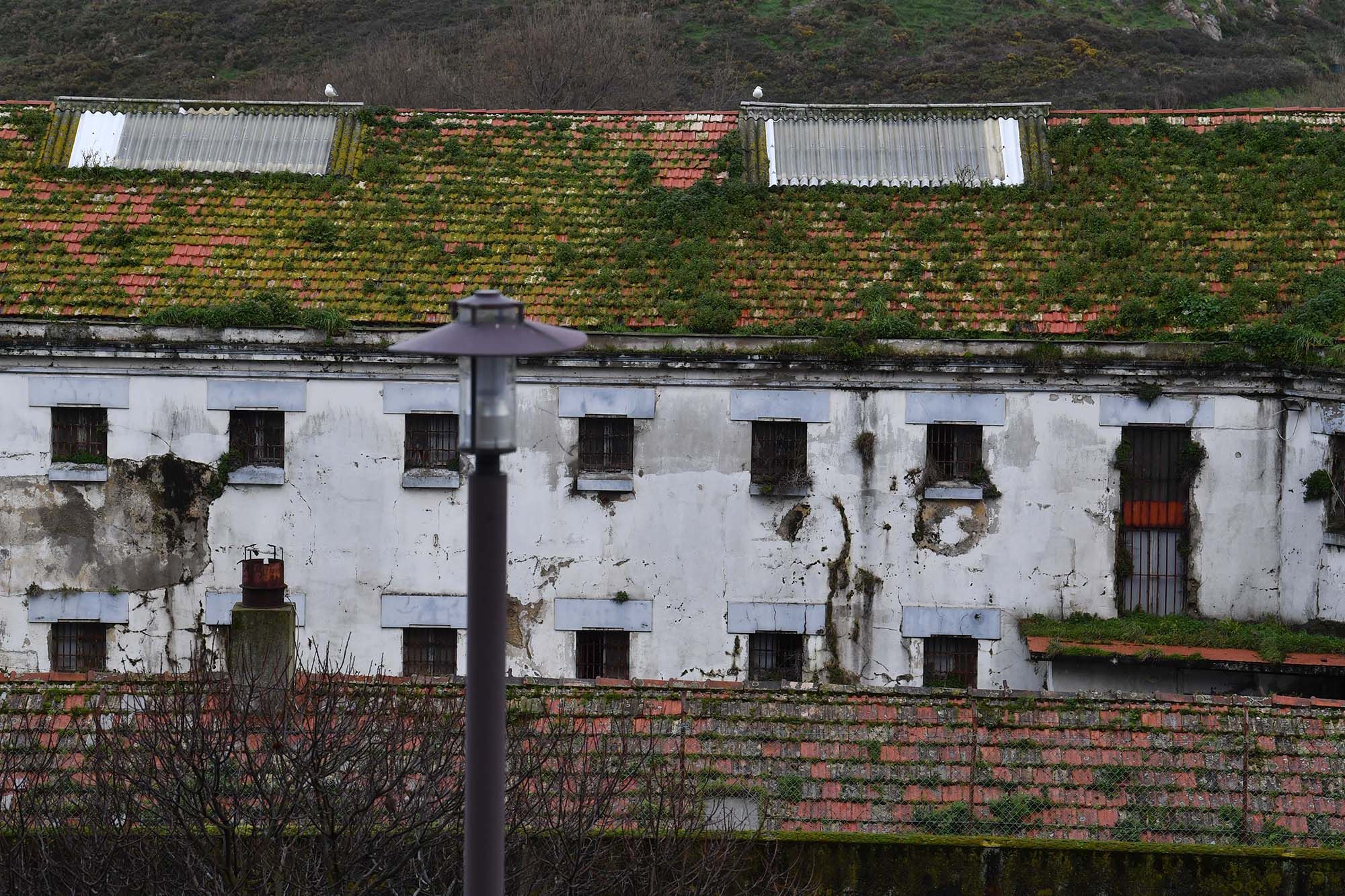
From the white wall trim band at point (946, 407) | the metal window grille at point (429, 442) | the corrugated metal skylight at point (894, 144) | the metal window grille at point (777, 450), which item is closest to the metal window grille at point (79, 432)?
the metal window grille at point (429, 442)

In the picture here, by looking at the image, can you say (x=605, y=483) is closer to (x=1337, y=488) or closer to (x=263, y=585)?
(x=263, y=585)

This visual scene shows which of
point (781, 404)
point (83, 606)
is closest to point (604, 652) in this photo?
point (781, 404)

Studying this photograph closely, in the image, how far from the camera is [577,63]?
52688 millimetres

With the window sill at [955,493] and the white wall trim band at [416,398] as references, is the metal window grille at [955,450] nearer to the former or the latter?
the window sill at [955,493]

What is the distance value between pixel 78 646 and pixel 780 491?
33.1 feet

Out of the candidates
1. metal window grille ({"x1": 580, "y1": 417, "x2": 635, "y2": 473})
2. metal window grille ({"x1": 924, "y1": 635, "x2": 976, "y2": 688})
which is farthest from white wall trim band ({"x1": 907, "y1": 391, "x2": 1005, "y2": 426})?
metal window grille ({"x1": 580, "y1": 417, "x2": 635, "y2": 473})

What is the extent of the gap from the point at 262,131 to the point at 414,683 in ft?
46.8

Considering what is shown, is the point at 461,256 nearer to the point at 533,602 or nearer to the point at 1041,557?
the point at 533,602

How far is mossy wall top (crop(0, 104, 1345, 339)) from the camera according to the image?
70.4 ft

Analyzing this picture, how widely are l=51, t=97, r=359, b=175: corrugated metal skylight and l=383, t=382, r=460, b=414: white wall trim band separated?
184 inches

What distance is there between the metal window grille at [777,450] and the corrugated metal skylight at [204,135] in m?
8.31

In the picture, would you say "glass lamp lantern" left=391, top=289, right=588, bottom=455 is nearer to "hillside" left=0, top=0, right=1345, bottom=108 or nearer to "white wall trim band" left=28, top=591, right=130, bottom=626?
"white wall trim band" left=28, top=591, right=130, bottom=626

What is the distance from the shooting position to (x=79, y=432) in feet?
70.9

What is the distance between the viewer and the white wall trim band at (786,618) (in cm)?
2114
